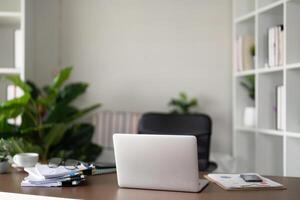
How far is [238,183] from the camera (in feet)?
5.53

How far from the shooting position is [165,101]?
390cm

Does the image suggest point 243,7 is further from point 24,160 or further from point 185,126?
point 24,160

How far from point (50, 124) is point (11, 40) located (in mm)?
962

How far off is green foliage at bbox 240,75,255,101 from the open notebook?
1.84 m

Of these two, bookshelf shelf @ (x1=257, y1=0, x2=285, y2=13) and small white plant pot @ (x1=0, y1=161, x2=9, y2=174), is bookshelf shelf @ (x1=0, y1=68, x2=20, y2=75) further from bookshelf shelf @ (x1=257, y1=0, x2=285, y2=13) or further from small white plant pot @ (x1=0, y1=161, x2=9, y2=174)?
bookshelf shelf @ (x1=257, y1=0, x2=285, y2=13)

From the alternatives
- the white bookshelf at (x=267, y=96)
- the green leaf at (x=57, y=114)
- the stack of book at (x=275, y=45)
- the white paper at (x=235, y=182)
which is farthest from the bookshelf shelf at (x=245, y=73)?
the white paper at (x=235, y=182)

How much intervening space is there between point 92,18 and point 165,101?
43.6 inches

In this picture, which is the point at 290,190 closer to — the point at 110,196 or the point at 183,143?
the point at 183,143

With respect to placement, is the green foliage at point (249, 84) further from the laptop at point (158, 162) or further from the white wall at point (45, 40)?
the laptop at point (158, 162)

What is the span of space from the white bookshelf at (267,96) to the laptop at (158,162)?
1475mm

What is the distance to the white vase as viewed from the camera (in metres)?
3.44

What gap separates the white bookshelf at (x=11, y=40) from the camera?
11.3 feet

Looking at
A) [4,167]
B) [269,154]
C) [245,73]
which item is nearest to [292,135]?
[269,154]

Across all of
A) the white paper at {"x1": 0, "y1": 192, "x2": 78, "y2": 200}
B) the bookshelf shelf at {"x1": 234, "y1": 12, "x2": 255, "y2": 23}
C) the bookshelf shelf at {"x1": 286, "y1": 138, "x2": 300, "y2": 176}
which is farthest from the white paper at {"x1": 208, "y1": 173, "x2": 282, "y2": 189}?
the bookshelf shelf at {"x1": 234, "y1": 12, "x2": 255, "y2": 23}
